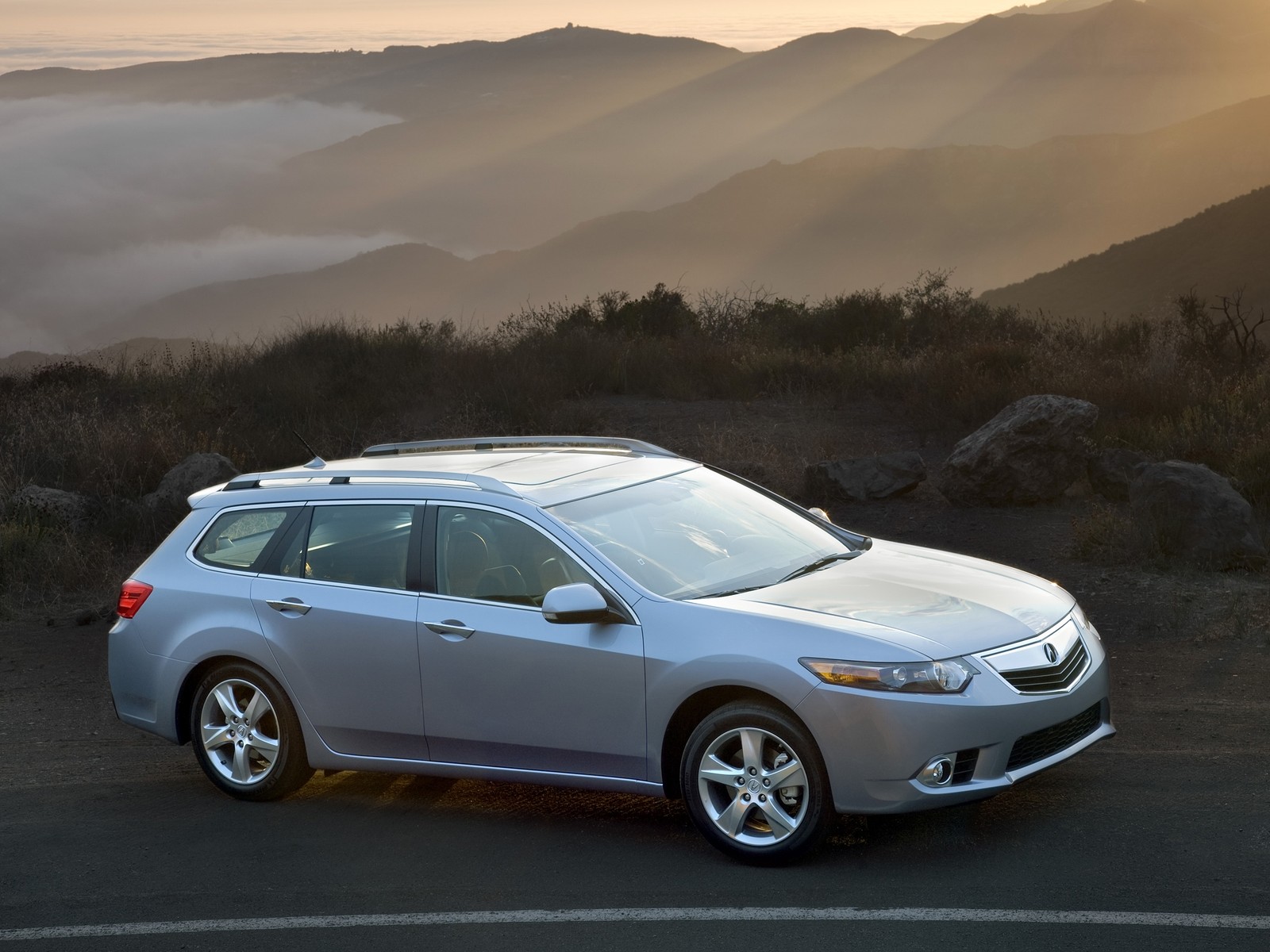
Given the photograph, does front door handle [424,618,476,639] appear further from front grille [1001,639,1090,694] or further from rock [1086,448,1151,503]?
rock [1086,448,1151,503]

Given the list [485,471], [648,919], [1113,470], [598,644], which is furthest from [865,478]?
[648,919]

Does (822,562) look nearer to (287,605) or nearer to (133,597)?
(287,605)

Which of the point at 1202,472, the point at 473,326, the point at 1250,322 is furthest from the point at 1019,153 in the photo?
the point at 1202,472

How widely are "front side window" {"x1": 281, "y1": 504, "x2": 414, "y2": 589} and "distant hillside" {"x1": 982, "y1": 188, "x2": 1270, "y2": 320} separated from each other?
80.7 m

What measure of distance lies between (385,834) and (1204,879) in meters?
3.47

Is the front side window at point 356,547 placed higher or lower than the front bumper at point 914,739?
higher

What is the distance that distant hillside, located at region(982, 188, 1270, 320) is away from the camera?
284ft

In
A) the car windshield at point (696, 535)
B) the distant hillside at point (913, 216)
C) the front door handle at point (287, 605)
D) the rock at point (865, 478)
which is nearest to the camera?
the car windshield at point (696, 535)

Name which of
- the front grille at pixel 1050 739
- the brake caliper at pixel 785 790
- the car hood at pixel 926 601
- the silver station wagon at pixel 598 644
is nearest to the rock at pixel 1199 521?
the silver station wagon at pixel 598 644

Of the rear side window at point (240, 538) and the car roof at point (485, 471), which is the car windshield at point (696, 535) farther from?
the rear side window at point (240, 538)

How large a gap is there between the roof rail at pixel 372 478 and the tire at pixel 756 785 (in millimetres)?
1532

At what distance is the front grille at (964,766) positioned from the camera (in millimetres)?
5398

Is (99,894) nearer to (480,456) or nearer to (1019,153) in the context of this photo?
(480,456)

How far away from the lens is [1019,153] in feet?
554
